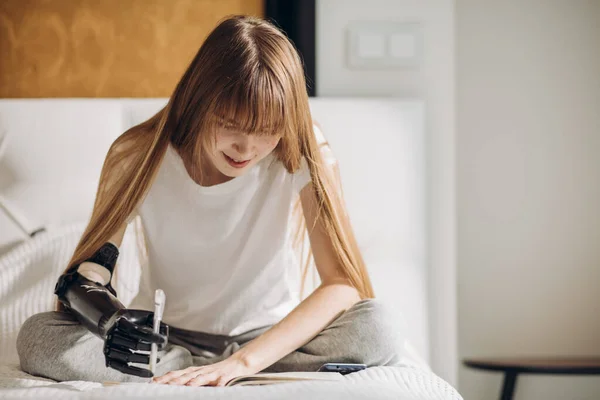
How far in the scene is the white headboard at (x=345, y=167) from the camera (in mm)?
1621

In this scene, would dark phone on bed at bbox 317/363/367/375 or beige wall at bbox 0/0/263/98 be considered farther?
beige wall at bbox 0/0/263/98

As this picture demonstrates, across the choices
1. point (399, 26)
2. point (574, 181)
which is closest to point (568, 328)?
point (574, 181)

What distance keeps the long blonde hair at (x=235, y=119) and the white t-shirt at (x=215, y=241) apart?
0.05m

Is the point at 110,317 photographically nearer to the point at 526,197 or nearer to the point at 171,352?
the point at 171,352

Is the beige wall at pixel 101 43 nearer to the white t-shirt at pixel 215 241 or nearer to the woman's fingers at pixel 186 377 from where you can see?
the white t-shirt at pixel 215 241

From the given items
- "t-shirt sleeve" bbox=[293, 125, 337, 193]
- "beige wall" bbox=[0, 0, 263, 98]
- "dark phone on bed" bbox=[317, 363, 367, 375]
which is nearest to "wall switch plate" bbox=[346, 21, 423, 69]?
"beige wall" bbox=[0, 0, 263, 98]

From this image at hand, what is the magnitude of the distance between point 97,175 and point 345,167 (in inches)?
23.0

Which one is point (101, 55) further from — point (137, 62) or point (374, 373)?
point (374, 373)

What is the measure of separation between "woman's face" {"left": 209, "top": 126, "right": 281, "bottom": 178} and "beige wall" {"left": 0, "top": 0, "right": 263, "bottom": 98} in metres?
0.75

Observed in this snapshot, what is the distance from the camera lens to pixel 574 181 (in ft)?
6.41

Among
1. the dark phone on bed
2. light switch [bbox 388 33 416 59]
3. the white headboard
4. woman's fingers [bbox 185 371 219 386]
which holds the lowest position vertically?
the dark phone on bed

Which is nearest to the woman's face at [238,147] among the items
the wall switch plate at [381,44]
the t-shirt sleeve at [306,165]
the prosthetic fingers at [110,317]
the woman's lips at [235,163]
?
the woman's lips at [235,163]

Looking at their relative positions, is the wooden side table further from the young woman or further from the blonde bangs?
the blonde bangs

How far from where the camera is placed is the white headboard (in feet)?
5.32
